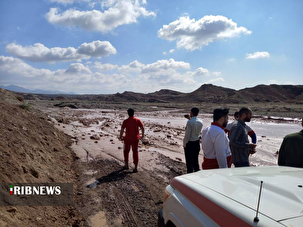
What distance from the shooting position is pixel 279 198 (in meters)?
1.51

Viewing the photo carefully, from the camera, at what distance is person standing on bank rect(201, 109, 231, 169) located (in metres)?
3.24

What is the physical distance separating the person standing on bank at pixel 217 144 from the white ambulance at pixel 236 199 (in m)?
0.94

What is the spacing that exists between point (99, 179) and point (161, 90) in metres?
126

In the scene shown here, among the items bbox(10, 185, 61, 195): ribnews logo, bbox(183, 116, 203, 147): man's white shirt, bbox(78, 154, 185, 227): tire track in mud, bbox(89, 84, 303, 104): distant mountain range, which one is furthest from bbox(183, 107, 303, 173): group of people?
bbox(89, 84, 303, 104): distant mountain range

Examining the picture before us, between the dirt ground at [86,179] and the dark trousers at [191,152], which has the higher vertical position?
the dark trousers at [191,152]

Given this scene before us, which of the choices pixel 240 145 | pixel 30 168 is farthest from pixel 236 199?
pixel 30 168

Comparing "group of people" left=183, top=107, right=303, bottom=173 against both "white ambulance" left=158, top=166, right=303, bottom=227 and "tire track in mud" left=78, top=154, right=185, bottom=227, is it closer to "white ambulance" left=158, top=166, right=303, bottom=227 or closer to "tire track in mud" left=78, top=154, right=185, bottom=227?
"white ambulance" left=158, top=166, right=303, bottom=227

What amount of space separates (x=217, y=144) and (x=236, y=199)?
1736 mm

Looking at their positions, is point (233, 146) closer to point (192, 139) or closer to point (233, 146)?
point (233, 146)

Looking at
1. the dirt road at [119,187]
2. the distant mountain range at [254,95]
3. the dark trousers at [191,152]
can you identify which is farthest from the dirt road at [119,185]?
the distant mountain range at [254,95]

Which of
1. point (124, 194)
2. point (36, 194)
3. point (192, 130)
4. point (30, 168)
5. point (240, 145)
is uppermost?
point (192, 130)

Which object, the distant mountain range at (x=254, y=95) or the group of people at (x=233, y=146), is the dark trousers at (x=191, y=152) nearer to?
the group of people at (x=233, y=146)

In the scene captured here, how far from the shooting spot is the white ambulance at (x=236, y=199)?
A: 1341 millimetres

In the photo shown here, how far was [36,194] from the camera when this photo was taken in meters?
4.04
